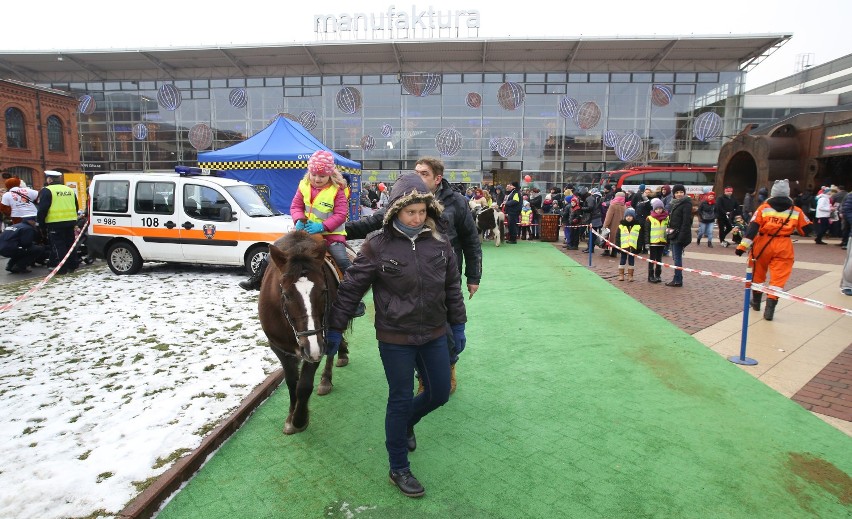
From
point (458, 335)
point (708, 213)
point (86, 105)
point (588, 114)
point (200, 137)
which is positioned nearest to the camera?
point (458, 335)

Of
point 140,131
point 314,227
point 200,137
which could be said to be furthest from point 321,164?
point 140,131

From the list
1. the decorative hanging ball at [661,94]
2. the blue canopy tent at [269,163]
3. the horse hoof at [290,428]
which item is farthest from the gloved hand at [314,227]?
the decorative hanging ball at [661,94]

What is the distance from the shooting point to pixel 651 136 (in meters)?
30.9

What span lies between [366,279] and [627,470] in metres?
2.18

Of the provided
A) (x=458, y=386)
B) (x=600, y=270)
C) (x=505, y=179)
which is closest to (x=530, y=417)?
(x=458, y=386)

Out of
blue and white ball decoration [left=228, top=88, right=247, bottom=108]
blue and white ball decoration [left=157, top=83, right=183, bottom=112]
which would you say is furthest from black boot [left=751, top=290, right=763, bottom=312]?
blue and white ball decoration [left=157, top=83, right=183, bottom=112]

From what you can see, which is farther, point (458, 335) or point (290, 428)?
point (290, 428)

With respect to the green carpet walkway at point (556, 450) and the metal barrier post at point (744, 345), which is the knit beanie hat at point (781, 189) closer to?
the metal barrier post at point (744, 345)

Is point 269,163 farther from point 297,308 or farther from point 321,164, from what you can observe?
point 297,308

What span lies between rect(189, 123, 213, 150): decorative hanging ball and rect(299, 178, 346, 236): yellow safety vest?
30.7 m

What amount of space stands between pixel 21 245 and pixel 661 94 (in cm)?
3280

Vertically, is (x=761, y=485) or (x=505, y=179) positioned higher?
(x=505, y=179)

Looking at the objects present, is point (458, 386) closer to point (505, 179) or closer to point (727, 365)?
point (727, 365)

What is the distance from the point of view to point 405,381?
2.80m
